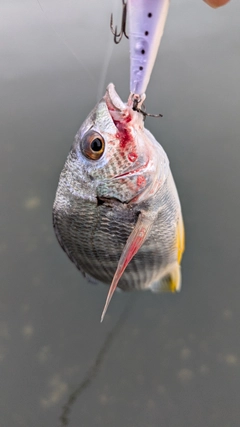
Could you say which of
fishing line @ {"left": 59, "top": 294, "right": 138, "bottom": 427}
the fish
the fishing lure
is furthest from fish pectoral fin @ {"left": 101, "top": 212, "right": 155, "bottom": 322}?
fishing line @ {"left": 59, "top": 294, "right": 138, "bottom": 427}

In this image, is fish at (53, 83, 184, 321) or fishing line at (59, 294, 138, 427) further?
fishing line at (59, 294, 138, 427)

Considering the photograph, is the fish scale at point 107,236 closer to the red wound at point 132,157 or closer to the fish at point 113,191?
the fish at point 113,191

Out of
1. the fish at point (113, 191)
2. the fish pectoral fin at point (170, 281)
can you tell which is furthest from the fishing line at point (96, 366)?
the fish at point (113, 191)

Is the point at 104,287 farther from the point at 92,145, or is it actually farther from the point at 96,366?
the point at 92,145

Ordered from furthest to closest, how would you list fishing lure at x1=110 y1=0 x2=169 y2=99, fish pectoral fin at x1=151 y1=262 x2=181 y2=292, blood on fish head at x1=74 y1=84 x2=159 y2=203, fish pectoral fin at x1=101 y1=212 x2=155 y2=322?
fish pectoral fin at x1=151 y1=262 x2=181 y2=292 < blood on fish head at x1=74 y1=84 x2=159 y2=203 < fish pectoral fin at x1=101 y1=212 x2=155 y2=322 < fishing lure at x1=110 y1=0 x2=169 y2=99

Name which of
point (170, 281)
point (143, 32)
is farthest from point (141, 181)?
point (170, 281)

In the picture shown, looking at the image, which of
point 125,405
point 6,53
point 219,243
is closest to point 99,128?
point 219,243

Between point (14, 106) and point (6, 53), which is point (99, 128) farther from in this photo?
point (6, 53)

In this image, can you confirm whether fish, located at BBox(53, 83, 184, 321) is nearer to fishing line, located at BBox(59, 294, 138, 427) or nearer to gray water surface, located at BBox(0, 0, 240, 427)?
gray water surface, located at BBox(0, 0, 240, 427)
